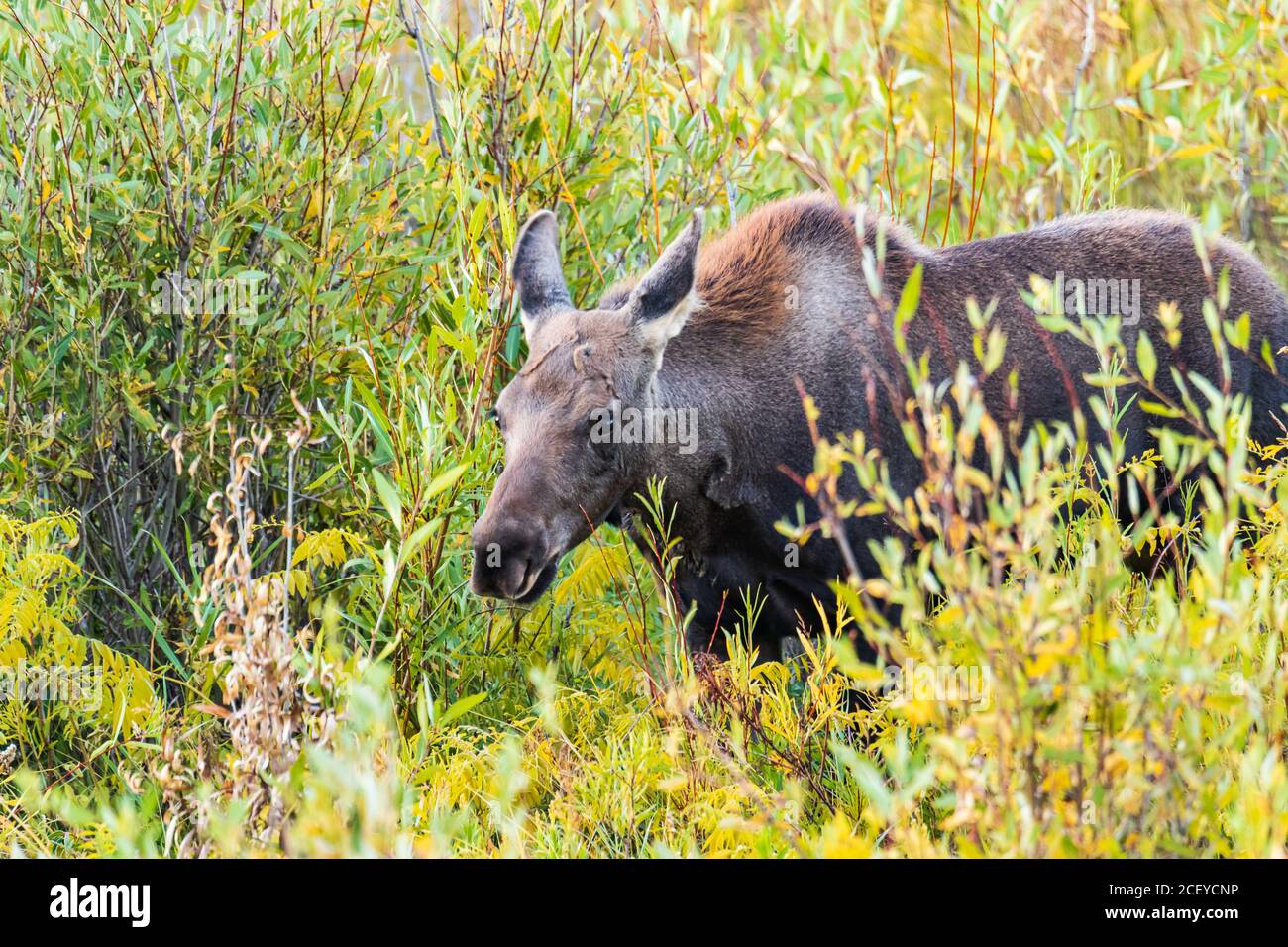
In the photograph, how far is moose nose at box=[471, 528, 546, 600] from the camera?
4.77 metres

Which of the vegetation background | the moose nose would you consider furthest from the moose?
the vegetation background

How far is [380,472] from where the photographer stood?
5.53m

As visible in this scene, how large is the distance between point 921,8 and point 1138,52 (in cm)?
167

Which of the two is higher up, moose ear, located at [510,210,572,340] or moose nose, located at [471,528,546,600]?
moose ear, located at [510,210,572,340]

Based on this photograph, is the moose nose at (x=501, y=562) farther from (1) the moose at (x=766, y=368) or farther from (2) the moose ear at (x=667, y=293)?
(2) the moose ear at (x=667, y=293)

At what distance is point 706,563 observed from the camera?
18.8ft

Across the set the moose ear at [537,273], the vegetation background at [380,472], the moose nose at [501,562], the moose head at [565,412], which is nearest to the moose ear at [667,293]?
the moose head at [565,412]

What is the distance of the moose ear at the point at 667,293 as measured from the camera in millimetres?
5336

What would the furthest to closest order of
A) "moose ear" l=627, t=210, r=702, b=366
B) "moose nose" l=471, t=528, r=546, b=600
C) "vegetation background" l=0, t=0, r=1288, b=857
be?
"moose ear" l=627, t=210, r=702, b=366
"moose nose" l=471, t=528, r=546, b=600
"vegetation background" l=0, t=0, r=1288, b=857

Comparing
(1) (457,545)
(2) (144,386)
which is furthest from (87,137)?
(1) (457,545)

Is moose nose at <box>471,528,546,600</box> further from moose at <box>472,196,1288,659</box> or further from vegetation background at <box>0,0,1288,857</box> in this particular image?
vegetation background at <box>0,0,1288,857</box>

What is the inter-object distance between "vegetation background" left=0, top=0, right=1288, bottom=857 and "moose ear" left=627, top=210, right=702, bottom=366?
0.61 metres

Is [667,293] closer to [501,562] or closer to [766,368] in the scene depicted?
[766,368]

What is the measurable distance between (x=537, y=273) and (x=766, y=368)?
3.09ft
